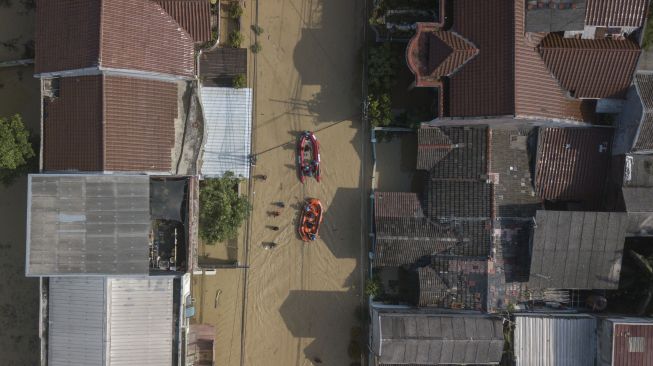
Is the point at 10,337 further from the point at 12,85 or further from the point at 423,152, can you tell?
the point at 423,152

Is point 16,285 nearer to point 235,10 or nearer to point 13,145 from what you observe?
point 13,145

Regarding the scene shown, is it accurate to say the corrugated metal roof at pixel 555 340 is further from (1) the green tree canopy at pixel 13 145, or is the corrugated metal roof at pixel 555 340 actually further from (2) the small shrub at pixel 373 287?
(1) the green tree canopy at pixel 13 145

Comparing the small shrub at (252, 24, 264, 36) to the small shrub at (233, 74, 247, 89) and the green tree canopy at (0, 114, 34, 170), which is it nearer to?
the small shrub at (233, 74, 247, 89)

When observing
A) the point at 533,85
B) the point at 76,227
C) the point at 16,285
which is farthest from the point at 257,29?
the point at 16,285

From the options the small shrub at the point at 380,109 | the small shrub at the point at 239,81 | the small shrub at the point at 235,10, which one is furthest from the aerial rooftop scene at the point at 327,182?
the small shrub at the point at 235,10

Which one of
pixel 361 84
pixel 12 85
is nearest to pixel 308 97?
pixel 361 84

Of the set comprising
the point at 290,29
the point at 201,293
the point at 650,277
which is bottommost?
the point at 201,293
